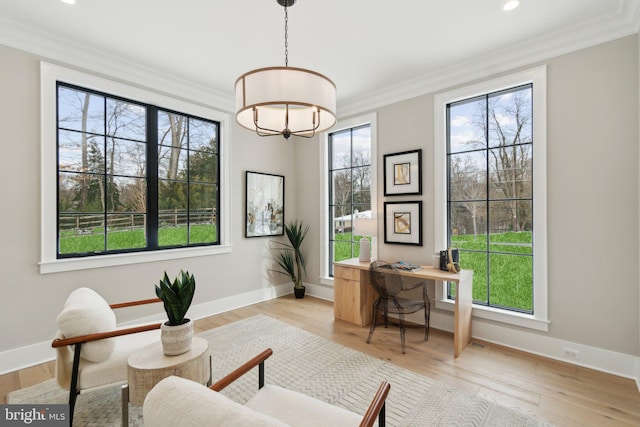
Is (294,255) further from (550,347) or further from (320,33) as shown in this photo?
(550,347)

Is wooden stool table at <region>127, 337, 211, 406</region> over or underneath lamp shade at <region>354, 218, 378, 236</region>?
underneath

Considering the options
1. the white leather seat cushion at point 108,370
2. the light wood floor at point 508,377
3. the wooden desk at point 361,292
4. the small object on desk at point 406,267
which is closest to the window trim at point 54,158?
the light wood floor at point 508,377

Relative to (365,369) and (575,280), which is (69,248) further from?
(575,280)

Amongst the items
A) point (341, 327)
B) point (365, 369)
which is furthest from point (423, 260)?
point (365, 369)

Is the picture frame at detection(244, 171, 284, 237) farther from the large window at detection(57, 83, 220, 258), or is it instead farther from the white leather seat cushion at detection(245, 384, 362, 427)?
the white leather seat cushion at detection(245, 384, 362, 427)

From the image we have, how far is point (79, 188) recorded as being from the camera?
2.94 meters

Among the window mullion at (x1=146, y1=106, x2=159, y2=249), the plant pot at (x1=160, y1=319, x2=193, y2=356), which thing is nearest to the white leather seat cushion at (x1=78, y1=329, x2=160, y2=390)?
the plant pot at (x1=160, y1=319, x2=193, y2=356)

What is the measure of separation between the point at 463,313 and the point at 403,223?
122cm

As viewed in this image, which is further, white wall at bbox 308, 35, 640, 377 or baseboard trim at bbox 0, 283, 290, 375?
baseboard trim at bbox 0, 283, 290, 375

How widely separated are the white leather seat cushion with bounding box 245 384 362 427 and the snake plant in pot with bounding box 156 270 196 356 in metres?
0.55

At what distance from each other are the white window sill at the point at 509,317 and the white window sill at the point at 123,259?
118 inches

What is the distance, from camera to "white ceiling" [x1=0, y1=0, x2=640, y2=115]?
2281 millimetres

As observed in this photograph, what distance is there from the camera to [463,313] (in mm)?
2883

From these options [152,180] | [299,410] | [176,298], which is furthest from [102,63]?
[299,410]
